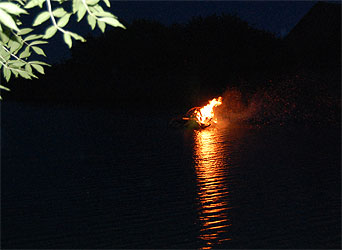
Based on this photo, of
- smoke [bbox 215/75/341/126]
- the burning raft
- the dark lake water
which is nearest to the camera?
the dark lake water

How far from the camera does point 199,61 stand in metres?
38.8

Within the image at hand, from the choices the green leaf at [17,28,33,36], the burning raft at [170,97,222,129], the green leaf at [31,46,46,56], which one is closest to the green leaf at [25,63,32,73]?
the green leaf at [31,46,46,56]

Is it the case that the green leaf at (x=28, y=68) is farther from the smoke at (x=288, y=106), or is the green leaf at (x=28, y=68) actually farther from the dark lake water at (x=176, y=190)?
the smoke at (x=288, y=106)

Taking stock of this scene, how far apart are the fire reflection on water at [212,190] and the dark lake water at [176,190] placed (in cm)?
2

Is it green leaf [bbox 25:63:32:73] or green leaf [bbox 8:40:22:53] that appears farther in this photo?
green leaf [bbox 25:63:32:73]

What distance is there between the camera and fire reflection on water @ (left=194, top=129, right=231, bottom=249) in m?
6.93

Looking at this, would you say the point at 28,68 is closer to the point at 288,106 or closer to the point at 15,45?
the point at 15,45

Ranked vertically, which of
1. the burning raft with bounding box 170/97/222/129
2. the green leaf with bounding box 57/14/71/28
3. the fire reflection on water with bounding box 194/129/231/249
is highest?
the burning raft with bounding box 170/97/222/129

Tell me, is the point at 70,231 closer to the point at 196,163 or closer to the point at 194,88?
the point at 196,163

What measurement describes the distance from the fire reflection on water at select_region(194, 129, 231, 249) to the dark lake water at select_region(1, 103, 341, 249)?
2 cm

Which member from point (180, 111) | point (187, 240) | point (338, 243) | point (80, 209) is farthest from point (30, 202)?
point (180, 111)

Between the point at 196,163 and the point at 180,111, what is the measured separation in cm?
1582

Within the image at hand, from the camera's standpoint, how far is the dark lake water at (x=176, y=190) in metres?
6.92

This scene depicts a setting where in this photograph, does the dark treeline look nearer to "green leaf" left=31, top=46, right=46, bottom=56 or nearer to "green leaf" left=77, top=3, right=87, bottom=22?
"green leaf" left=31, top=46, right=46, bottom=56
